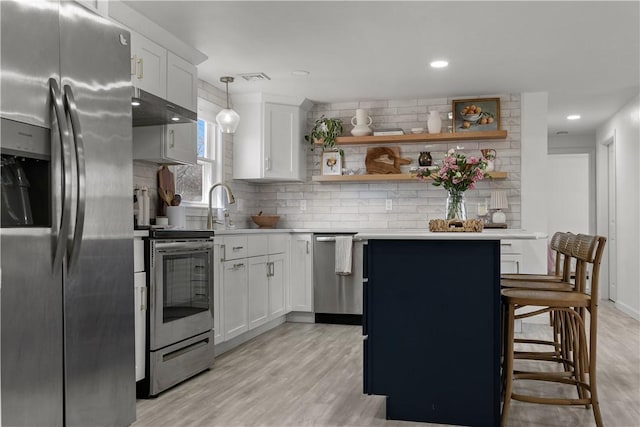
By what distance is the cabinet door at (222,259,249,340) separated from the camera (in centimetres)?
430

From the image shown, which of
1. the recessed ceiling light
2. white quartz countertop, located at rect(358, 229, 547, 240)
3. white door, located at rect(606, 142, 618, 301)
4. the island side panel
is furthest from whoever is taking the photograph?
white door, located at rect(606, 142, 618, 301)

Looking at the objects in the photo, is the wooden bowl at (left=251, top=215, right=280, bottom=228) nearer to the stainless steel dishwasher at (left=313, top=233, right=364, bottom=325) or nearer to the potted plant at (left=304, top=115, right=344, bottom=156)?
the stainless steel dishwasher at (left=313, top=233, right=364, bottom=325)

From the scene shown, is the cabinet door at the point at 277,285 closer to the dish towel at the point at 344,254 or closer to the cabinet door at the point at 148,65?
the dish towel at the point at 344,254

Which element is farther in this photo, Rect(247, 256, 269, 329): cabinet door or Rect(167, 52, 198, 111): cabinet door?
Rect(247, 256, 269, 329): cabinet door

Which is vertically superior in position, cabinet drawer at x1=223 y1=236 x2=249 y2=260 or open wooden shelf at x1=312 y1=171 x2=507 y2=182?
open wooden shelf at x1=312 y1=171 x2=507 y2=182

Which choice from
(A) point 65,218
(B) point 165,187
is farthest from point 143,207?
(A) point 65,218

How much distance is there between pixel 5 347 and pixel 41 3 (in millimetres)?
1118

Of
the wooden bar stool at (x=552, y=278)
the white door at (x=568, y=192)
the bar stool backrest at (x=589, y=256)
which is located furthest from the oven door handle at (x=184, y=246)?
the white door at (x=568, y=192)

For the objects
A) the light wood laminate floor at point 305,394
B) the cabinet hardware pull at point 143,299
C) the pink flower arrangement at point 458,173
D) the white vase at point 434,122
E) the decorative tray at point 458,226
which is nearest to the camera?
the light wood laminate floor at point 305,394

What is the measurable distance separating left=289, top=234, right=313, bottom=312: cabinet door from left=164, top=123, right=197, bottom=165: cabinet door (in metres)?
1.67

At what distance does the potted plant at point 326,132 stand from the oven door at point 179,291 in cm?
255

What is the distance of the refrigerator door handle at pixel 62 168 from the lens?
1.98 m

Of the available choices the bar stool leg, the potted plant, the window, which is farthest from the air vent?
the bar stool leg

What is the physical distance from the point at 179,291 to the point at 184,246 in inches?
10.6
